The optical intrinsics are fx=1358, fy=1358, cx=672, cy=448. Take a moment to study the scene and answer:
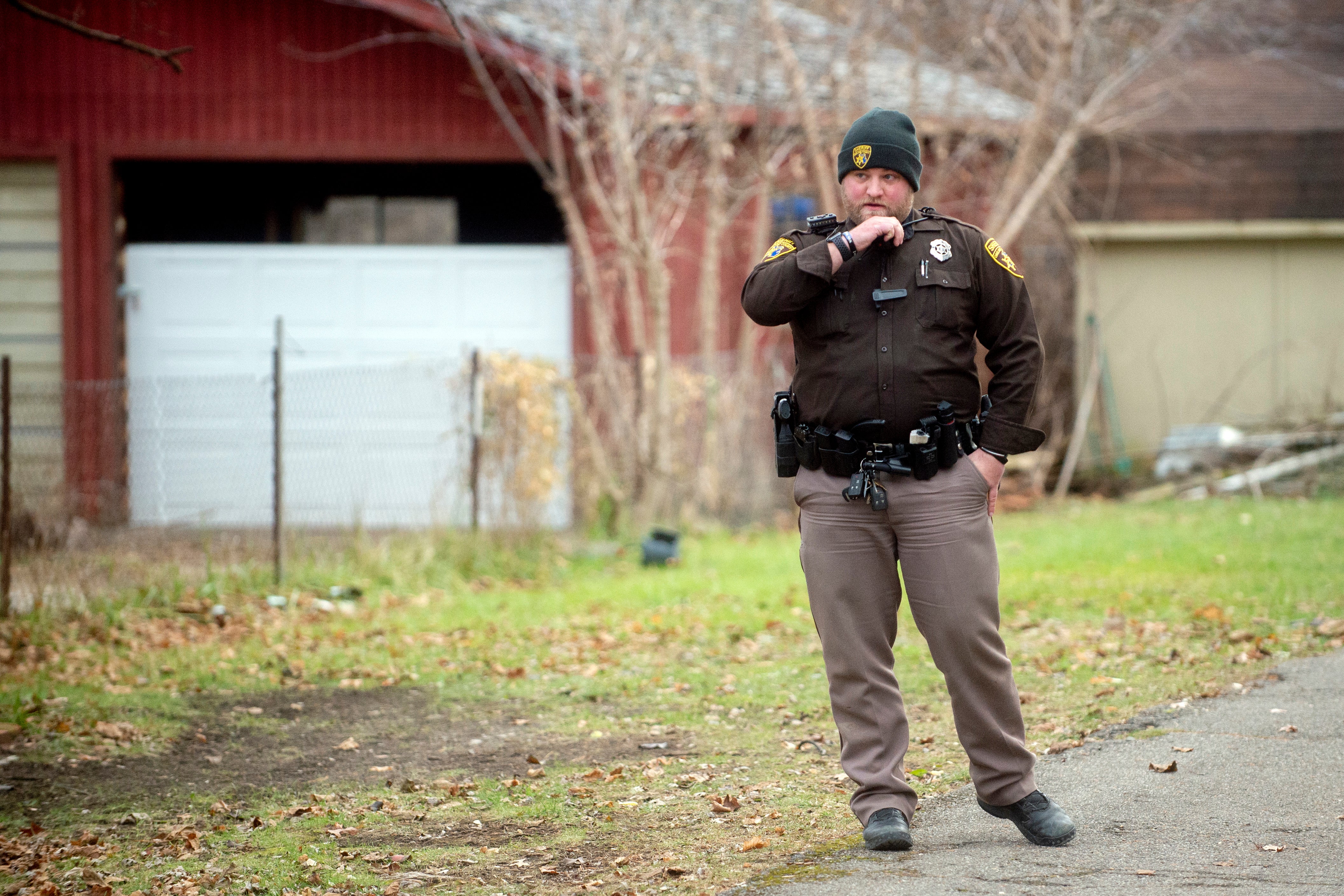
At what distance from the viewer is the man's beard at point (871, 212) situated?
156 inches

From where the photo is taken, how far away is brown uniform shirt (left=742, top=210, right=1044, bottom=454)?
3.91 metres

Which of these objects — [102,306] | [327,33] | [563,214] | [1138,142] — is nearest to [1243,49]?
[1138,142]

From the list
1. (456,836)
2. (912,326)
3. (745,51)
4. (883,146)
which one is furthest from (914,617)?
(745,51)

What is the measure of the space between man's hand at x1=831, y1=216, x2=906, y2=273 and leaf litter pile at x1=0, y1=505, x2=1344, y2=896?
173cm

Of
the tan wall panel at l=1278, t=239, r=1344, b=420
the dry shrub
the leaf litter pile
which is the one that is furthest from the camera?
the tan wall panel at l=1278, t=239, r=1344, b=420

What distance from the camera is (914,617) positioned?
13.0 feet

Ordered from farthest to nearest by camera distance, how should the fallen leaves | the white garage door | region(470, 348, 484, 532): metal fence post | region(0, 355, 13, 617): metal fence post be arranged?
the white garage door → region(470, 348, 484, 532): metal fence post → region(0, 355, 13, 617): metal fence post → the fallen leaves

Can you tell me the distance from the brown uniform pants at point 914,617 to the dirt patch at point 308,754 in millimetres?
1545

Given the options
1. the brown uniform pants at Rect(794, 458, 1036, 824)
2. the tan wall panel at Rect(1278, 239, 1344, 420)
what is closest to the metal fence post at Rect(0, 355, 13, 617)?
the brown uniform pants at Rect(794, 458, 1036, 824)

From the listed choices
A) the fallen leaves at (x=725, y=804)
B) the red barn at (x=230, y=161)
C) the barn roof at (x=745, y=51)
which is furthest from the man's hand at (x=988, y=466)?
the red barn at (x=230, y=161)

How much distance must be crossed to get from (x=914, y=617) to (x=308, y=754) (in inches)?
111

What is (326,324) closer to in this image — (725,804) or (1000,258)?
(725,804)

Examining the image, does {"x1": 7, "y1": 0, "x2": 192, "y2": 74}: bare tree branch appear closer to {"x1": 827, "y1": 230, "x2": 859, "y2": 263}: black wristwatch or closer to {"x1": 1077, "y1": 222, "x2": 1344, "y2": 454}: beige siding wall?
{"x1": 827, "y1": 230, "x2": 859, "y2": 263}: black wristwatch

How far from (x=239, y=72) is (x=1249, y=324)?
1114 cm
